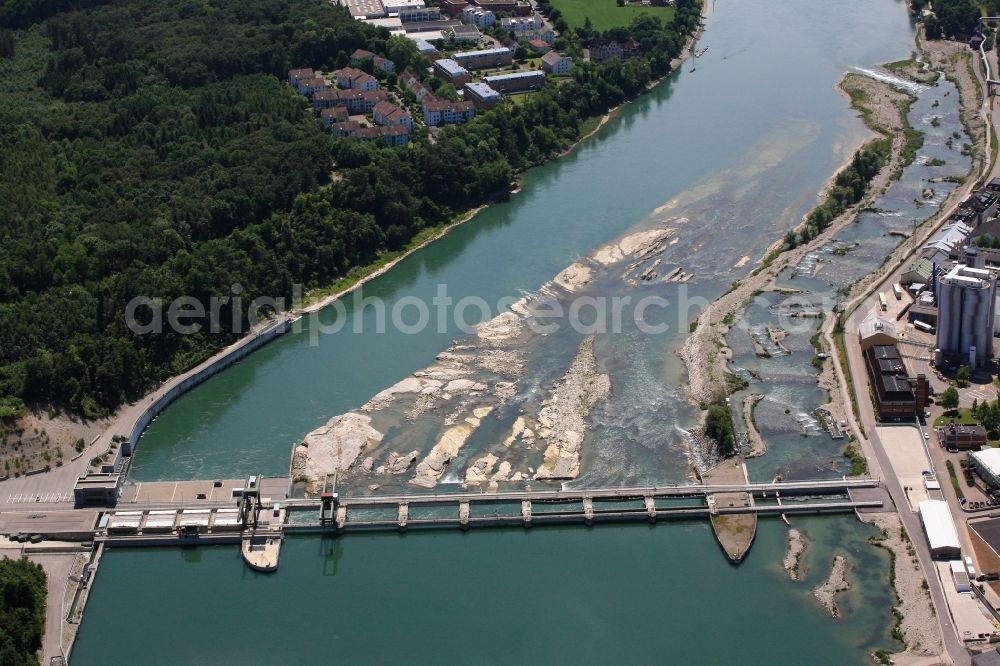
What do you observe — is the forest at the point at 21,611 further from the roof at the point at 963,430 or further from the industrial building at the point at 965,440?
the roof at the point at 963,430

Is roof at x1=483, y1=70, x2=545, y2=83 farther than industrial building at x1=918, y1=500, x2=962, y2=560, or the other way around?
roof at x1=483, y1=70, x2=545, y2=83

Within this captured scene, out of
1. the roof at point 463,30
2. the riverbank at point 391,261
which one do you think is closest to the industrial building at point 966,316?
the riverbank at point 391,261

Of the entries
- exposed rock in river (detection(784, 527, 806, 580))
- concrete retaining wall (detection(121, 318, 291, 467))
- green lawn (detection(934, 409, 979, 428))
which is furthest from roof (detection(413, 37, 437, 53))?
exposed rock in river (detection(784, 527, 806, 580))

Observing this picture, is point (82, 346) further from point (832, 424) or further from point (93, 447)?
point (832, 424)

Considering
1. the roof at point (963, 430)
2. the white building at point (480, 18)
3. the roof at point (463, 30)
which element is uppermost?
the white building at point (480, 18)

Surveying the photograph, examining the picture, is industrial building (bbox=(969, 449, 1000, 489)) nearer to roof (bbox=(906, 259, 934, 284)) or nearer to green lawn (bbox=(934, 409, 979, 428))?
green lawn (bbox=(934, 409, 979, 428))

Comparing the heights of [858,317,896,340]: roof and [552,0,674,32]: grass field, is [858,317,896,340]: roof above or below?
below
